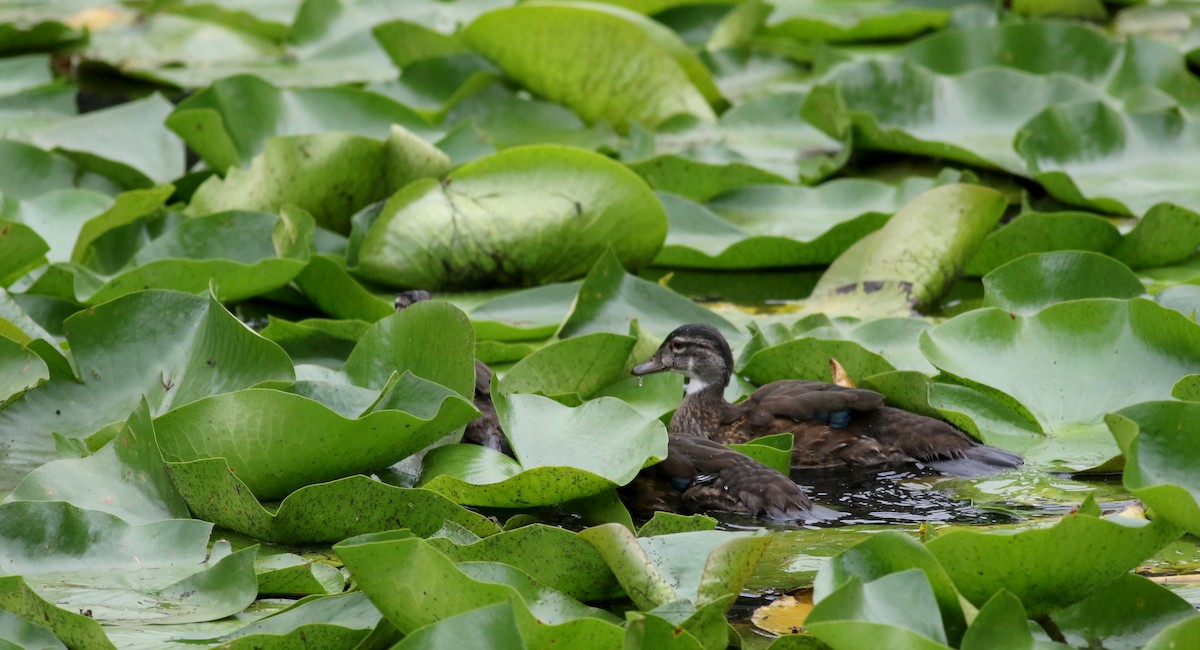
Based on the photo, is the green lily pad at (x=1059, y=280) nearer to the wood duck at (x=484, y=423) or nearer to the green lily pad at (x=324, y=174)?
the wood duck at (x=484, y=423)

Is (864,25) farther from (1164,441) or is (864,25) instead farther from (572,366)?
(1164,441)

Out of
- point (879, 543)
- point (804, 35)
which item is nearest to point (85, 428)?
point (879, 543)

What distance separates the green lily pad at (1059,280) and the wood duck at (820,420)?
0.53m

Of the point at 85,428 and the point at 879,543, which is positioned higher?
the point at 879,543

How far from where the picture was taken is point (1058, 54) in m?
7.36

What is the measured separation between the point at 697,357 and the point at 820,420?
485 millimetres

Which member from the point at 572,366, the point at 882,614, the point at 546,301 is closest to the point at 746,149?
the point at 546,301

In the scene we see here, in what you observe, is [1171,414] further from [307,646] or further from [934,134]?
[934,134]

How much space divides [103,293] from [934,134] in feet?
12.4

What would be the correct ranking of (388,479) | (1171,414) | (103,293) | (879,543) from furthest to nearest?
(103,293) → (388,479) → (1171,414) → (879,543)

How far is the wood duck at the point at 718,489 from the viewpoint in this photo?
3.91m

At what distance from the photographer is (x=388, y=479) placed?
3.65 m

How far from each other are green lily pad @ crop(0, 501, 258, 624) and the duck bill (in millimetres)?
1576

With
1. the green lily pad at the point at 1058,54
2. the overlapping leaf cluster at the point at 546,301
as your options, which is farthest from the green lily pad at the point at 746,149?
the green lily pad at the point at 1058,54
